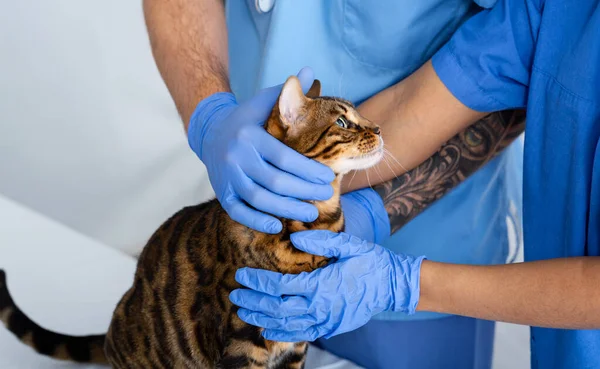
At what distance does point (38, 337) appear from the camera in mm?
1221

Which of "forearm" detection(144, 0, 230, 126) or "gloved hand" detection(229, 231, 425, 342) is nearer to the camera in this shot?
"gloved hand" detection(229, 231, 425, 342)

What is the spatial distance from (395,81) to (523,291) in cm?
51

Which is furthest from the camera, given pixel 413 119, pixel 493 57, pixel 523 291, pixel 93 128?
pixel 93 128

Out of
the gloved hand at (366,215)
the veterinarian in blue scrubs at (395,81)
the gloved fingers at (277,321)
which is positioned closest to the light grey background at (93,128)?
the veterinarian in blue scrubs at (395,81)

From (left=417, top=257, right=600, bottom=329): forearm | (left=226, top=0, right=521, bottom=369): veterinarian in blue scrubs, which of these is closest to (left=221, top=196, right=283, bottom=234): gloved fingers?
(left=417, top=257, right=600, bottom=329): forearm

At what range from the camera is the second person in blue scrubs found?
1.25m

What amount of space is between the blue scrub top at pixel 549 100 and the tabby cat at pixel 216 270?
232 mm

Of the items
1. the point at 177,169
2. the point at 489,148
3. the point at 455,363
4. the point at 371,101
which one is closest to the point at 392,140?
the point at 371,101

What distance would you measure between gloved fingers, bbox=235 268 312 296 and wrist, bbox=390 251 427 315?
5.0 inches

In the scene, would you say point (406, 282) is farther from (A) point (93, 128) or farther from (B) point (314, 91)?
(A) point (93, 128)

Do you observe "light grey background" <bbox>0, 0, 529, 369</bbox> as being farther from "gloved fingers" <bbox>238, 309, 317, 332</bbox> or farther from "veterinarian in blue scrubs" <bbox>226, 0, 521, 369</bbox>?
"gloved fingers" <bbox>238, 309, 317, 332</bbox>

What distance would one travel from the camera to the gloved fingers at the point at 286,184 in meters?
1.00

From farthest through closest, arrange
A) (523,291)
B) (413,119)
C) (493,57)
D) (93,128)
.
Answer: (93,128), (413,119), (493,57), (523,291)

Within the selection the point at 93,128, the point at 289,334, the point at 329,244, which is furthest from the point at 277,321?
the point at 93,128
